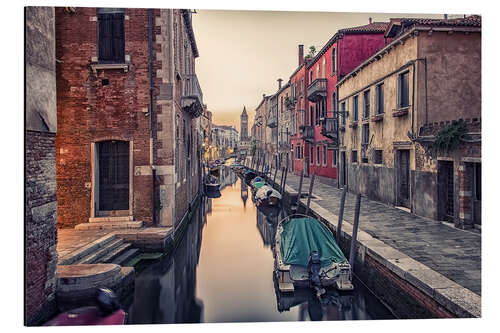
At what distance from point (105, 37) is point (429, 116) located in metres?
8.75

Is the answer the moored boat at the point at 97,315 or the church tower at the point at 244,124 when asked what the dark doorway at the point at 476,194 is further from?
the church tower at the point at 244,124

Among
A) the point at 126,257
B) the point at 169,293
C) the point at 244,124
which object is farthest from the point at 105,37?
the point at 244,124

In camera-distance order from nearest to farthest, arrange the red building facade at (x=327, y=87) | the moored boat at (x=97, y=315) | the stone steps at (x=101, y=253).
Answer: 1. the moored boat at (x=97, y=315)
2. the stone steps at (x=101, y=253)
3. the red building facade at (x=327, y=87)

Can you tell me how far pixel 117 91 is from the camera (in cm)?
791

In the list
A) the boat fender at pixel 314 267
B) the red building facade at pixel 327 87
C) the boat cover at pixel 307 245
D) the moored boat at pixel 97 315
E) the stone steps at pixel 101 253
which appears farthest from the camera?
the red building facade at pixel 327 87

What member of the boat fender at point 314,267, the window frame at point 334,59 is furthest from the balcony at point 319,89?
the boat fender at point 314,267

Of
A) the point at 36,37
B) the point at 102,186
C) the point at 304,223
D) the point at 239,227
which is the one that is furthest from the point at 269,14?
the point at 239,227

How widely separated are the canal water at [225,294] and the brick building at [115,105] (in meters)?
1.49

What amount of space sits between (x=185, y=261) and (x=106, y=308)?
13.6ft

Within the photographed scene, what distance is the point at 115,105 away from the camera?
7926 millimetres

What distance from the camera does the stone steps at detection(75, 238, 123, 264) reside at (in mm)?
5925

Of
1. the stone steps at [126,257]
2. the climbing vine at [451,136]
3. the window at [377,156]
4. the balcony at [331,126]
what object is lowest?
the stone steps at [126,257]

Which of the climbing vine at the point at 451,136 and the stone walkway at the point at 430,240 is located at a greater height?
the climbing vine at the point at 451,136

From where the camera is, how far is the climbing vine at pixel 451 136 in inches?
281
